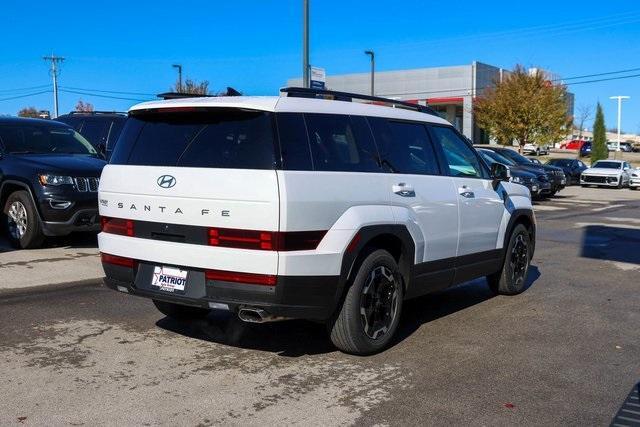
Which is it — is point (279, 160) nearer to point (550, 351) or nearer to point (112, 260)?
point (112, 260)

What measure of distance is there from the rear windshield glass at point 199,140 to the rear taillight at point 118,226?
17.7 inches

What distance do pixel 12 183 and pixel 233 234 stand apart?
21.6 ft

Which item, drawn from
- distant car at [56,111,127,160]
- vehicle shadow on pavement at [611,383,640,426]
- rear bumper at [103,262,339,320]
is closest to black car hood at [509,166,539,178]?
distant car at [56,111,127,160]

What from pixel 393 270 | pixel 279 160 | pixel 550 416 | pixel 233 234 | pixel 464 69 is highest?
pixel 464 69

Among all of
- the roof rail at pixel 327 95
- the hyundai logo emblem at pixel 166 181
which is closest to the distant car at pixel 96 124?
the roof rail at pixel 327 95

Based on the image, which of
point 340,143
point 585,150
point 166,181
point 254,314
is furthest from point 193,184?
point 585,150

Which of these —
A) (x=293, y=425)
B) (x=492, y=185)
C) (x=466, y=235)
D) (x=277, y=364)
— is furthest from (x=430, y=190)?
(x=293, y=425)

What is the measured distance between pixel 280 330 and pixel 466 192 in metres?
2.13

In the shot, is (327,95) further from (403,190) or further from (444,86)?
(444,86)

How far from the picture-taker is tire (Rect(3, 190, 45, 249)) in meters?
9.68

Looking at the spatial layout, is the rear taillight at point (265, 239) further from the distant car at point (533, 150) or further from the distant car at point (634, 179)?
the distant car at point (533, 150)

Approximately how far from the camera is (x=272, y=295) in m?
4.56

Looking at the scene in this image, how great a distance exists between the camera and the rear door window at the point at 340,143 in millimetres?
4891

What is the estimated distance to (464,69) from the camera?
196 ft
